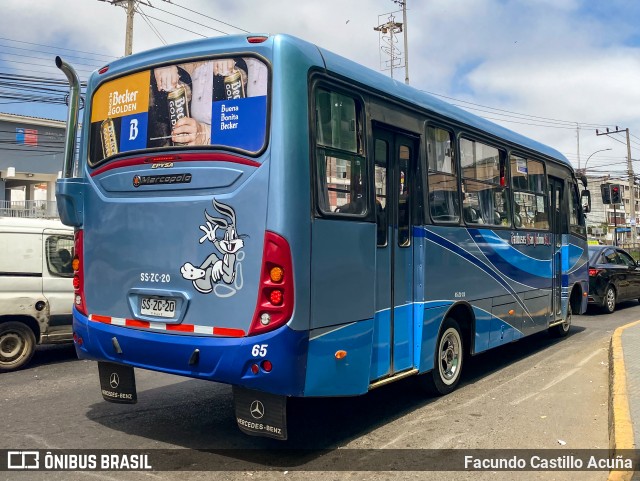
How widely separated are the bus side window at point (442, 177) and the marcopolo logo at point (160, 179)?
274cm

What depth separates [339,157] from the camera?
4980mm

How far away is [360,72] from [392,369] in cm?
274

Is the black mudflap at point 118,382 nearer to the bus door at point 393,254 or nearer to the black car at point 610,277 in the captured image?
the bus door at point 393,254

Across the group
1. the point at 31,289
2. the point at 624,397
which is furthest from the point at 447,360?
the point at 31,289

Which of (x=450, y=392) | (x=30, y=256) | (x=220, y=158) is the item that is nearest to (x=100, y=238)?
(x=220, y=158)

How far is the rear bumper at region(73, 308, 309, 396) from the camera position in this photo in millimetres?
4344

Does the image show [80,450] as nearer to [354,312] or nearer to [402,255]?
[354,312]

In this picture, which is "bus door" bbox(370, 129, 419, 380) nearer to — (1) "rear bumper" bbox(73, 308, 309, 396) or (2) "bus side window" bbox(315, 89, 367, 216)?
(2) "bus side window" bbox(315, 89, 367, 216)

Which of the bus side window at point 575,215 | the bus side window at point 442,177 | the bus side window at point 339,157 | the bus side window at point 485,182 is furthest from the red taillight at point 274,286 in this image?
the bus side window at point 575,215

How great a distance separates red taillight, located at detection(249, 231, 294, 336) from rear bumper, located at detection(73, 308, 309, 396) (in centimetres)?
9

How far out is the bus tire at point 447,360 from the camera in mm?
6711

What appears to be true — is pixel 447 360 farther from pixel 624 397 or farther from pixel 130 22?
pixel 130 22

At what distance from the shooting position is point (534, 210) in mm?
9352

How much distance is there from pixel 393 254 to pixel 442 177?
4.57 feet
